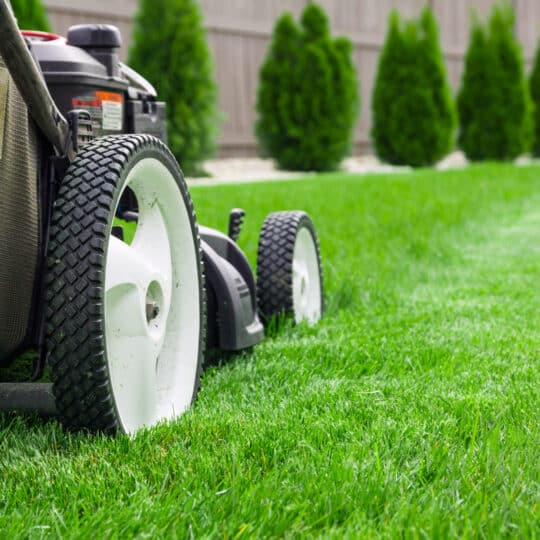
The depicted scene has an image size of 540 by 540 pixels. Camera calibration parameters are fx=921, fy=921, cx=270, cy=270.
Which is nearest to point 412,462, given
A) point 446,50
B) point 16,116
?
point 16,116

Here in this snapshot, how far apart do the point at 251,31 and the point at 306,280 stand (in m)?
11.4

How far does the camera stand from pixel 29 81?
1857mm

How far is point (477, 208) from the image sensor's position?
807 centimetres

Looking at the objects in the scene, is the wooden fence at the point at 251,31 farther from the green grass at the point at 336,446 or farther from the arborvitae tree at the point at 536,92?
the green grass at the point at 336,446

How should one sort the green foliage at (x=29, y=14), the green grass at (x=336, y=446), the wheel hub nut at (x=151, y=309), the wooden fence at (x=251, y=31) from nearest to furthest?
the green grass at (x=336, y=446)
the wheel hub nut at (x=151, y=309)
the green foliage at (x=29, y=14)
the wooden fence at (x=251, y=31)

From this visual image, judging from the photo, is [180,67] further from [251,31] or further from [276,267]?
[276,267]

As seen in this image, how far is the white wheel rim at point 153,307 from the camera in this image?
2.10 metres

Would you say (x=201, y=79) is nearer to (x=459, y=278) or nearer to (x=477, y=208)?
(x=477, y=208)

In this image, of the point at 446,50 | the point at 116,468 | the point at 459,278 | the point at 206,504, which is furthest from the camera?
the point at 446,50

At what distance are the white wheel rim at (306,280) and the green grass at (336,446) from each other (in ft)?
0.36

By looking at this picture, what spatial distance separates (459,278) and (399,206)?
2.85 metres

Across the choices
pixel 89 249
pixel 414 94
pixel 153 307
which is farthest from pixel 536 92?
pixel 89 249

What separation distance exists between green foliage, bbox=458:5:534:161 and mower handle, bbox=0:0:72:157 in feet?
49.3

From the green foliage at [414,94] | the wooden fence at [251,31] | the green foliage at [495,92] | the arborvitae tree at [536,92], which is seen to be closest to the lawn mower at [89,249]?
the wooden fence at [251,31]
